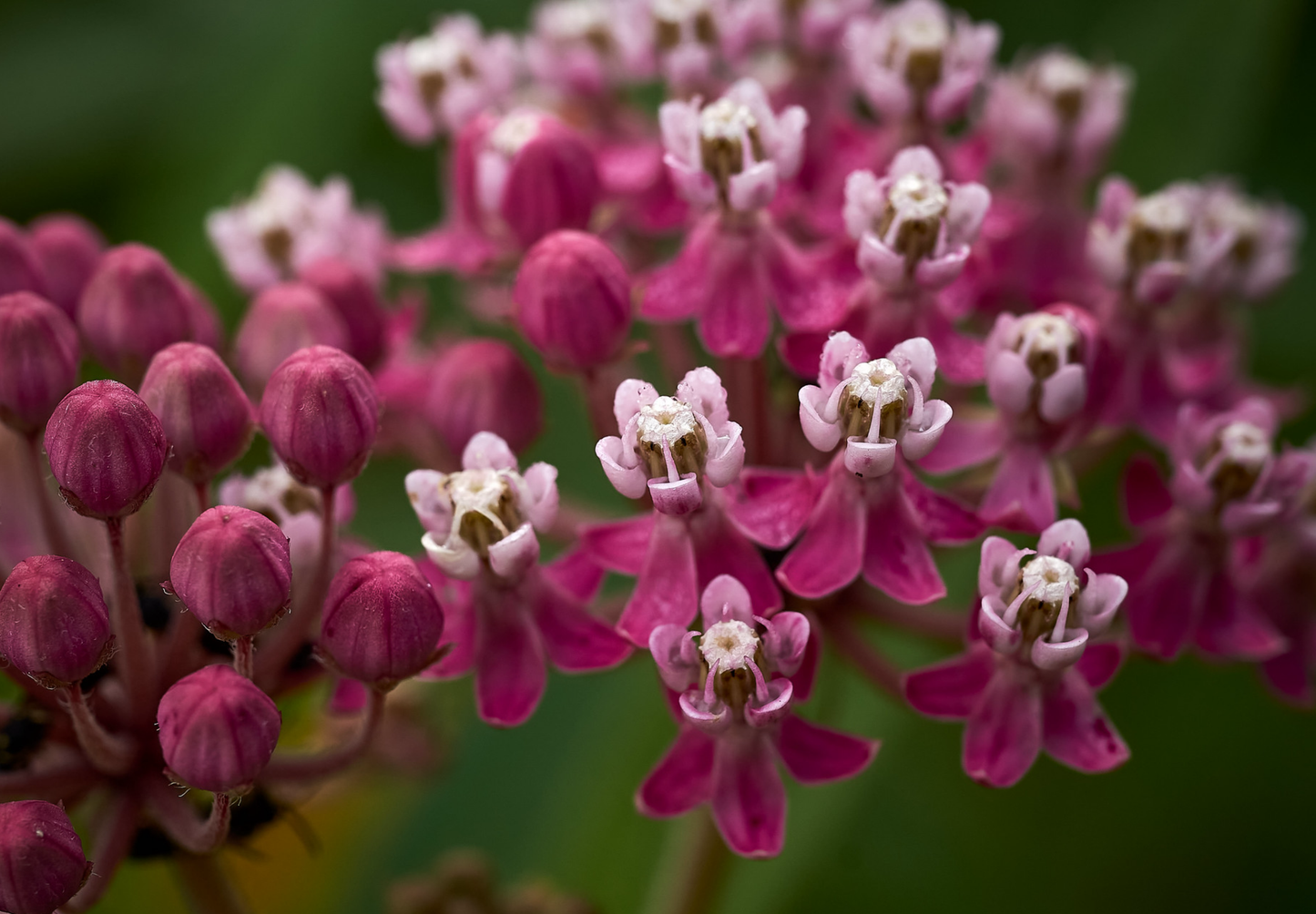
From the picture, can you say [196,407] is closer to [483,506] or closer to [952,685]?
[483,506]

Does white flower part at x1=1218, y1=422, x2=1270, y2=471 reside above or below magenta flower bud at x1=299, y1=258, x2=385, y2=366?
below

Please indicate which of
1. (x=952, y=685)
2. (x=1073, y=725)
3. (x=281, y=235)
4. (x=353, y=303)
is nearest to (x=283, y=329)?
(x=353, y=303)

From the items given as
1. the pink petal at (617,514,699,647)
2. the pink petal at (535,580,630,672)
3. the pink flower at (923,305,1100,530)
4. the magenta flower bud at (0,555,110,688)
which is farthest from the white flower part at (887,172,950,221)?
the magenta flower bud at (0,555,110,688)

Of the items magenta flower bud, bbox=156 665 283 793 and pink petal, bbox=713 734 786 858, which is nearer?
magenta flower bud, bbox=156 665 283 793

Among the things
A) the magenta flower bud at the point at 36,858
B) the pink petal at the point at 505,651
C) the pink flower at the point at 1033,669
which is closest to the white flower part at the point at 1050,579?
the pink flower at the point at 1033,669

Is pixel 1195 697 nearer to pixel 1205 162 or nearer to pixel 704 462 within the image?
pixel 1205 162

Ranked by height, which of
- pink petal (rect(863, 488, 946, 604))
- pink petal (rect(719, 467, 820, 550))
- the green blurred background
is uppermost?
pink petal (rect(719, 467, 820, 550))

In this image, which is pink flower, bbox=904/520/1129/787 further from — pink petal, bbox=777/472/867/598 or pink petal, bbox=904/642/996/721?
pink petal, bbox=777/472/867/598
